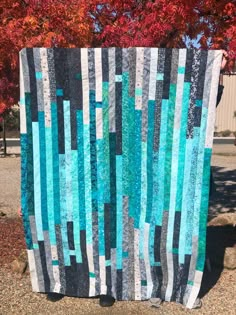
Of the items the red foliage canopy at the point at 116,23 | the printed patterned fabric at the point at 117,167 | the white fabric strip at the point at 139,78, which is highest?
the red foliage canopy at the point at 116,23

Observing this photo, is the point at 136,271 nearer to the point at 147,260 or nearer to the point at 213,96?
the point at 147,260

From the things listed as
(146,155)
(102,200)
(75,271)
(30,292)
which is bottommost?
(30,292)

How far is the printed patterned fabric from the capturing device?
3.01 m

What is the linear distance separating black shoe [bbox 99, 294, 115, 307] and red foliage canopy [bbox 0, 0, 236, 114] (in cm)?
234

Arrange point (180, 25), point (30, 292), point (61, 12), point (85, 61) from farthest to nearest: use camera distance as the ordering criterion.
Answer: point (61, 12), point (180, 25), point (30, 292), point (85, 61)

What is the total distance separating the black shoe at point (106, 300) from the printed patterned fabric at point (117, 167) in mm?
77

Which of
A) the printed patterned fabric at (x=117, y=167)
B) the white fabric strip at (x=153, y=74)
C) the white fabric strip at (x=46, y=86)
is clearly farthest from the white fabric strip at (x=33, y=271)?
the white fabric strip at (x=153, y=74)

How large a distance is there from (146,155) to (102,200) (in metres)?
0.49

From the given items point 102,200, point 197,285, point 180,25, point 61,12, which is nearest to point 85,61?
point 102,200

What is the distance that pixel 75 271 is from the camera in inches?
132

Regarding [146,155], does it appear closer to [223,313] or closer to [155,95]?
[155,95]

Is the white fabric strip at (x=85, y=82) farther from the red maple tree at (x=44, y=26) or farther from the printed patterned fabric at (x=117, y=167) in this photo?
the red maple tree at (x=44, y=26)

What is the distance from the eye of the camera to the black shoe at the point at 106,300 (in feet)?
10.9

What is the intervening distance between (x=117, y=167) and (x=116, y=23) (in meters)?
2.00
